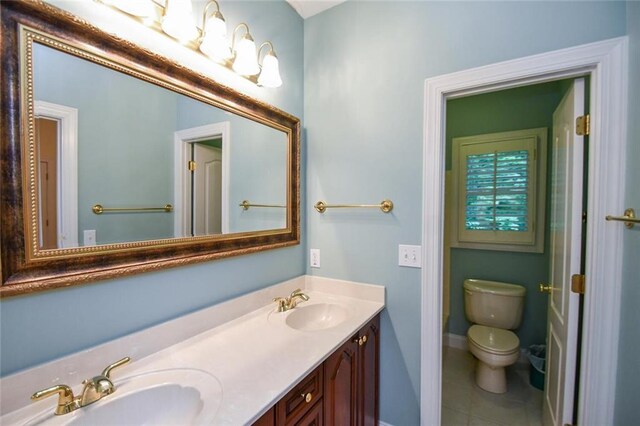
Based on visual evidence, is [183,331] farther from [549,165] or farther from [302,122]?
[549,165]

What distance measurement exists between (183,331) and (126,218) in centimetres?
48

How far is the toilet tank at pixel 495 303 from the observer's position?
2271mm

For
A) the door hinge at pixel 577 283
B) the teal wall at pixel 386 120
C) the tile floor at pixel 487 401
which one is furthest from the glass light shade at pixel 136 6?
the tile floor at pixel 487 401

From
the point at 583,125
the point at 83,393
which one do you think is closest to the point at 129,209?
the point at 83,393

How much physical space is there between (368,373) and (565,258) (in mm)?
1155

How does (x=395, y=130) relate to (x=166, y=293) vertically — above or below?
above

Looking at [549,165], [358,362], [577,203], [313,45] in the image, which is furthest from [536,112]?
[358,362]

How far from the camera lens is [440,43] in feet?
4.63

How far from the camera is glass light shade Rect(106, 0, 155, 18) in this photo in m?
0.88

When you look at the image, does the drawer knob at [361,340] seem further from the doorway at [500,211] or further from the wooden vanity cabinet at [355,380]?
the doorway at [500,211]

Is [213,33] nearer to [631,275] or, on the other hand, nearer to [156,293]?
[156,293]

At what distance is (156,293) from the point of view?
100cm

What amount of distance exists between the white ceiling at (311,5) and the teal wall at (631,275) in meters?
1.38

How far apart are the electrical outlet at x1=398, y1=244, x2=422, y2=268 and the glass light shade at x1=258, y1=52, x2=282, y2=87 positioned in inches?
43.8
